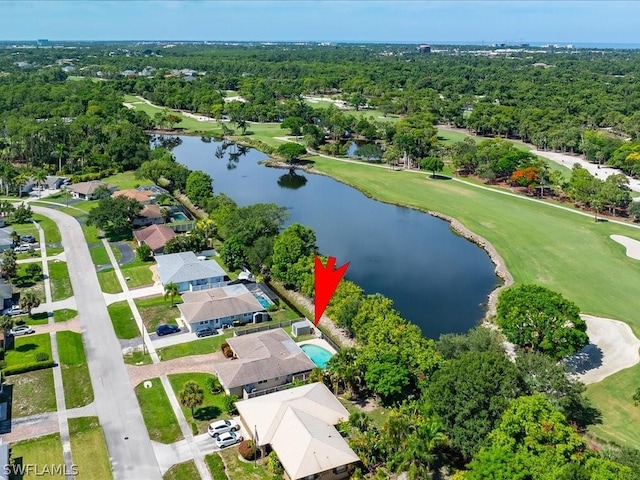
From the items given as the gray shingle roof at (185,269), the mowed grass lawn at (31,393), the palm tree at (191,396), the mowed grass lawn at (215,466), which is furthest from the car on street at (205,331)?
the mowed grass lawn at (215,466)

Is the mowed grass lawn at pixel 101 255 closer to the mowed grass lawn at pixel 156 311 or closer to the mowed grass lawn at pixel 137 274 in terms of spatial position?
the mowed grass lawn at pixel 137 274

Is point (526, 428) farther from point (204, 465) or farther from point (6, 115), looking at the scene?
point (6, 115)

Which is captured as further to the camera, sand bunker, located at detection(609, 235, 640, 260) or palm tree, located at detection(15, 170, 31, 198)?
palm tree, located at detection(15, 170, 31, 198)

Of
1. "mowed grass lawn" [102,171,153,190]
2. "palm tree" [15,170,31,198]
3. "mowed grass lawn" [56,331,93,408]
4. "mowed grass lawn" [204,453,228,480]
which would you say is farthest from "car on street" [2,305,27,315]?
"palm tree" [15,170,31,198]

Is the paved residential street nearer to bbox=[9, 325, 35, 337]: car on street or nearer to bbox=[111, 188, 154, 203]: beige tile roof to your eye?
bbox=[9, 325, 35, 337]: car on street

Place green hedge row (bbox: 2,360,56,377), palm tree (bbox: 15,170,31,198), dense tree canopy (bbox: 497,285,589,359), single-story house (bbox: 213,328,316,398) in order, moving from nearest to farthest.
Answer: single-story house (bbox: 213,328,316,398) → green hedge row (bbox: 2,360,56,377) → dense tree canopy (bbox: 497,285,589,359) → palm tree (bbox: 15,170,31,198)

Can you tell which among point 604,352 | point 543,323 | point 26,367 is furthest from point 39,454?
point 604,352

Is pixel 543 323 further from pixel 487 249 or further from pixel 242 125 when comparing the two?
pixel 242 125
